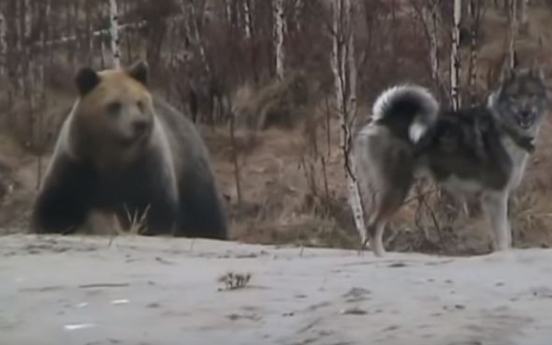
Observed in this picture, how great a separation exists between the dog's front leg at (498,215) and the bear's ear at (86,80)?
315cm

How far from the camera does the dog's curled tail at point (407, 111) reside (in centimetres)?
1252

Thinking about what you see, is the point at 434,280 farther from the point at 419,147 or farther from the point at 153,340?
the point at 419,147

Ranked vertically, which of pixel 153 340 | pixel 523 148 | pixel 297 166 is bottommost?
pixel 297 166

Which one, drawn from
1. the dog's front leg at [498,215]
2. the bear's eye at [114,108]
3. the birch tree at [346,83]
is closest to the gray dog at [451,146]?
the dog's front leg at [498,215]

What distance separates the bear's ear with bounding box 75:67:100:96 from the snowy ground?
3.64 meters

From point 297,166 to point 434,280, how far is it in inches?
492

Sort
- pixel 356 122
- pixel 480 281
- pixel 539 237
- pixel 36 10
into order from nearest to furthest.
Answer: pixel 480 281
pixel 539 237
pixel 356 122
pixel 36 10

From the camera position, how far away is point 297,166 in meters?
20.1

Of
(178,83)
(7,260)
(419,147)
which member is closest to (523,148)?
(419,147)

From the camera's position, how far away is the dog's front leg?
12.7m

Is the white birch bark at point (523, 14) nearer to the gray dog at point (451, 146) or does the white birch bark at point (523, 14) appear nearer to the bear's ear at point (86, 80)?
the gray dog at point (451, 146)

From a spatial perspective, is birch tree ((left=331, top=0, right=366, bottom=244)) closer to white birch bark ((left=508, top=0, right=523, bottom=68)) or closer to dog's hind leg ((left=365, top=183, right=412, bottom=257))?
white birch bark ((left=508, top=0, right=523, bottom=68))

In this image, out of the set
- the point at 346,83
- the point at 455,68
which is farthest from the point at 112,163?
the point at 346,83

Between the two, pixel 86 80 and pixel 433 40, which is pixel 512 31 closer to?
pixel 433 40
